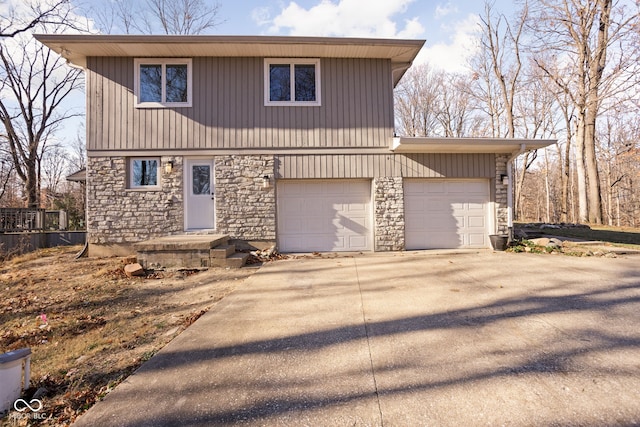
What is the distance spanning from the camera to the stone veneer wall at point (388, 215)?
8133 mm

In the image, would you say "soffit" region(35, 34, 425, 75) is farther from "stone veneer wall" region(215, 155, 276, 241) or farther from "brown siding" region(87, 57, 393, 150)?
"stone veneer wall" region(215, 155, 276, 241)

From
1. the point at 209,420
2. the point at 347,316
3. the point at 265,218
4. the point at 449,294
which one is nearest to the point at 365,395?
the point at 209,420

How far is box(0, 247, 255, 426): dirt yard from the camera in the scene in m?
2.42

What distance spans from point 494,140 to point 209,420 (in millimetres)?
7939

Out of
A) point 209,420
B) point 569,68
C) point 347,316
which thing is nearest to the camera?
point 209,420

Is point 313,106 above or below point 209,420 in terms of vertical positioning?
above

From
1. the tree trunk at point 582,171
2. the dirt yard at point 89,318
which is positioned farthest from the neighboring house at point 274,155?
the tree trunk at point 582,171

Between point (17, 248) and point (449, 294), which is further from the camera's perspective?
point (17, 248)

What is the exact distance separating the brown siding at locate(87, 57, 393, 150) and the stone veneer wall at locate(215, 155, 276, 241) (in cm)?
45

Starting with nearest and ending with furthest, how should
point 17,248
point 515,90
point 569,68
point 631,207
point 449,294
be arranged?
point 449,294 → point 17,248 → point 569,68 → point 515,90 → point 631,207

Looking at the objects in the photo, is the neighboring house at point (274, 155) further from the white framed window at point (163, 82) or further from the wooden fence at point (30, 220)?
the wooden fence at point (30, 220)

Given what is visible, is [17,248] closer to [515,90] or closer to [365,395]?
[365,395]

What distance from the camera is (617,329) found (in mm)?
3057

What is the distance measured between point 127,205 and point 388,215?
6.46 meters
